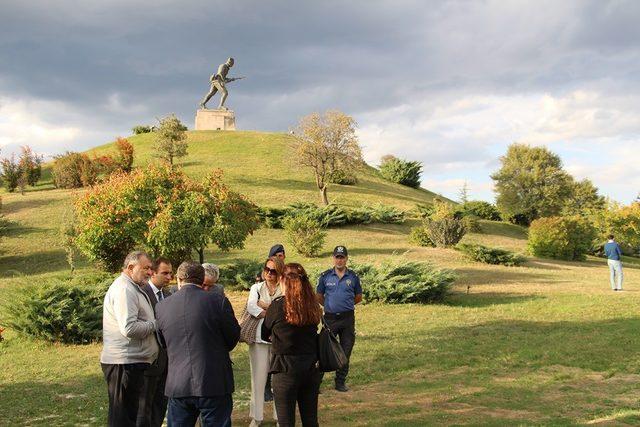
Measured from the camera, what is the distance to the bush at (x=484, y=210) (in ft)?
158

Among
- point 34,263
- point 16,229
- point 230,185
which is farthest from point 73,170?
point 34,263

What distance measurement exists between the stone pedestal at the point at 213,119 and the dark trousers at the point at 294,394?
188 feet

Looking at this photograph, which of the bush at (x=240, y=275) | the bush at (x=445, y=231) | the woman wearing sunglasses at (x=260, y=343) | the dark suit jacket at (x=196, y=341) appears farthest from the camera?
the bush at (x=445, y=231)

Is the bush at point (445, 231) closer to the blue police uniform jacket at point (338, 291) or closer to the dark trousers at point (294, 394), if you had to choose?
the blue police uniform jacket at point (338, 291)

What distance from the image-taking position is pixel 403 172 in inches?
2219

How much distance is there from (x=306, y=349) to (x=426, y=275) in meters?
11.0

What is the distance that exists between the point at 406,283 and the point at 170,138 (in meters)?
29.1

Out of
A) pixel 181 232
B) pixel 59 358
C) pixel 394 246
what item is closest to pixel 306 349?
pixel 59 358

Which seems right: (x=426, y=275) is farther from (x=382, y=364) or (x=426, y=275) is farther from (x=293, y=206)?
(x=293, y=206)

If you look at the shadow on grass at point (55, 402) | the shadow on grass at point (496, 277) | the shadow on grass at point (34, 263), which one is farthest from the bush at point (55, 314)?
the shadow on grass at point (34, 263)

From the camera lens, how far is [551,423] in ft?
→ 20.6

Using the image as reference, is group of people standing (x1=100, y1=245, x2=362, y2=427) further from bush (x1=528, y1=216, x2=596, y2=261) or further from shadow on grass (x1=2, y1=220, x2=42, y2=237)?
bush (x1=528, y1=216, x2=596, y2=261)

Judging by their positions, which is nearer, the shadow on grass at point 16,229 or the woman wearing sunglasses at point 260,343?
the woman wearing sunglasses at point 260,343

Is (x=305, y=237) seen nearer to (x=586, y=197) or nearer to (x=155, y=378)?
(x=155, y=378)
